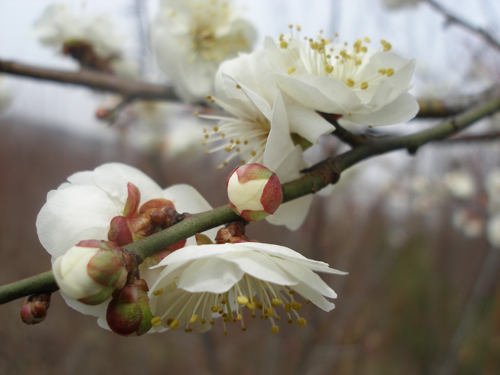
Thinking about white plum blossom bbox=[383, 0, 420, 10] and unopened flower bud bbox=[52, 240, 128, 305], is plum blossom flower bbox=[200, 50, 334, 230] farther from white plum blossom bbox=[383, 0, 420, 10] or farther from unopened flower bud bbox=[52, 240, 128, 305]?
white plum blossom bbox=[383, 0, 420, 10]

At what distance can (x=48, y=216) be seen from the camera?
1.25ft

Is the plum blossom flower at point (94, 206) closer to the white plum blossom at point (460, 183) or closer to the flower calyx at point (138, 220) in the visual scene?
the flower calyx at point (138, 220)

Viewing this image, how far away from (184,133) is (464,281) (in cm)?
549

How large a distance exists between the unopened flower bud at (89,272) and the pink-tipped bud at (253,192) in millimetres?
145

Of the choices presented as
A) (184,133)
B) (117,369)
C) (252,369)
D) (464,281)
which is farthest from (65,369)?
(464,281)

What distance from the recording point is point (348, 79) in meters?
0.53

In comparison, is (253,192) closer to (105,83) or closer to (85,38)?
(105,83)

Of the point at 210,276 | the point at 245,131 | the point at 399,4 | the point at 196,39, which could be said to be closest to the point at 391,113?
the point at 245,131

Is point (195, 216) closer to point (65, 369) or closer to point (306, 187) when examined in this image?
point (306, 187)

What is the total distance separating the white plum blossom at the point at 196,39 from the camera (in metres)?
0.92

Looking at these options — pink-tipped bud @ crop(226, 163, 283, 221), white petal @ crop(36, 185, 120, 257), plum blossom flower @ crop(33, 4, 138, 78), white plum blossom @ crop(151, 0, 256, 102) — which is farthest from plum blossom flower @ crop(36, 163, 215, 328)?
plum blossom flower @ crop(33, 4, 138, 78)

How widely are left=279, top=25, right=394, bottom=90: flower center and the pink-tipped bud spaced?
0.20 metres

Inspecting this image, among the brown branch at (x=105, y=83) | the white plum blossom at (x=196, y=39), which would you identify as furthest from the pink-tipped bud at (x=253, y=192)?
the brown branch at (x=105, y=83)

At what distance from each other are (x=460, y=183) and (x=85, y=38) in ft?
14.2
